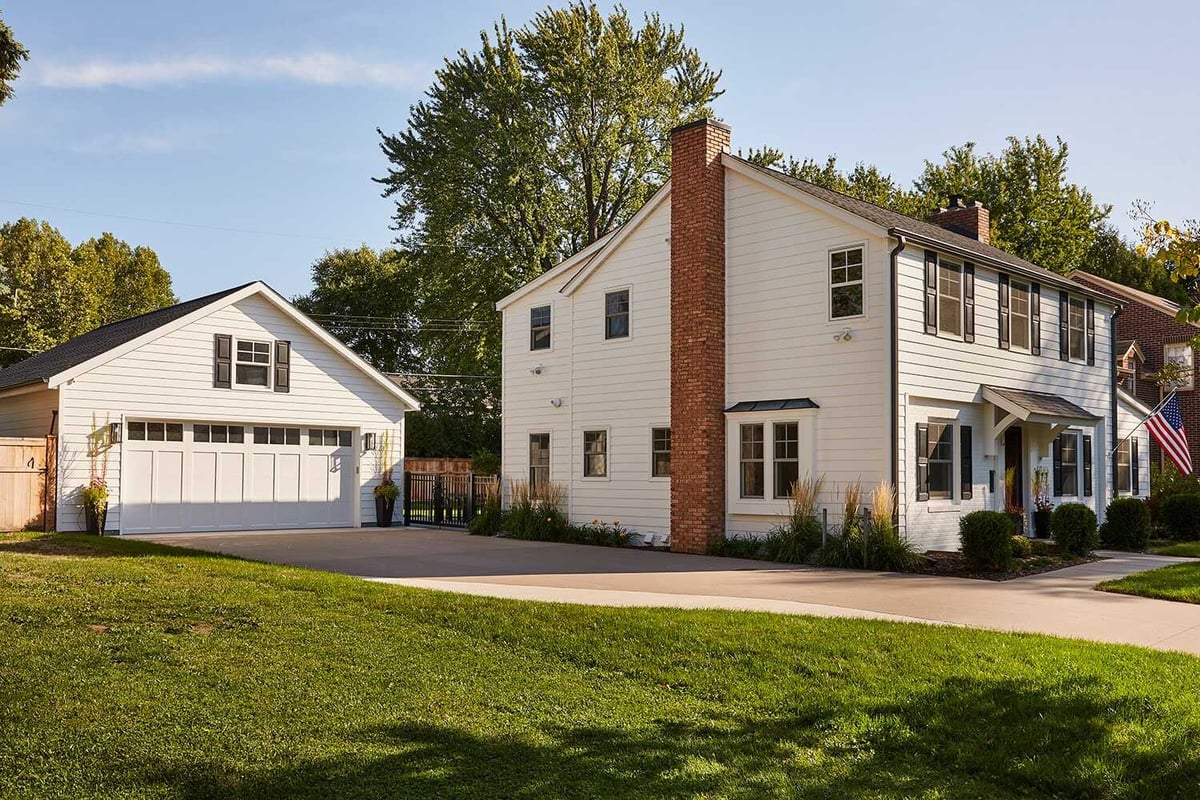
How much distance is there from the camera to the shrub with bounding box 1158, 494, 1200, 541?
20312mm

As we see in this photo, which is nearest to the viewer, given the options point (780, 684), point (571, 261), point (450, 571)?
point (780, 684)

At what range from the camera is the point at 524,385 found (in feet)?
74.4

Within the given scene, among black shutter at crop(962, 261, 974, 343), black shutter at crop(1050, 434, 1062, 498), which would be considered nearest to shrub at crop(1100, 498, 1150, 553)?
black shutter at crop(1050, 434, 1062, 498)

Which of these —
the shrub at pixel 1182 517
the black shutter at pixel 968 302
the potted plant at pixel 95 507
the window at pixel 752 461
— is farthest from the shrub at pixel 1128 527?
the potted plant at pixel 95 507

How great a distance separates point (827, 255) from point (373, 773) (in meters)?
13.3

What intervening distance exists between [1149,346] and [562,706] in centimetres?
3280

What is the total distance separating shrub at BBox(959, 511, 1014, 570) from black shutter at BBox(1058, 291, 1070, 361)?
322 inches

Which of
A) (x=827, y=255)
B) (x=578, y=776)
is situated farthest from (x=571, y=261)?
(x=578, y=776)

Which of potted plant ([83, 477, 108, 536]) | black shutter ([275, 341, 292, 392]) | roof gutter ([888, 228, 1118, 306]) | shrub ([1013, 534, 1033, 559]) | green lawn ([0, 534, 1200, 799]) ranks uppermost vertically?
roof gutter ([888, 228, 1118, 306])

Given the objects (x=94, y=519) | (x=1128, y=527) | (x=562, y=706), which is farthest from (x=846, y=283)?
(x=94, y=519)

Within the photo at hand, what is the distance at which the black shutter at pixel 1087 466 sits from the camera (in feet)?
70.9

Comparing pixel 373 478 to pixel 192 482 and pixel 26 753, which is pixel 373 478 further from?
pixel 26 753

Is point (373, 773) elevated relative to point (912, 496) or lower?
lower

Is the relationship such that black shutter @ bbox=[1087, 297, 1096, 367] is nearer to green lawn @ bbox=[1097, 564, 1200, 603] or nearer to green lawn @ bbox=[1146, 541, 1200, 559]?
green lawn @ bbox=[1146, 541, 1200, 559]
